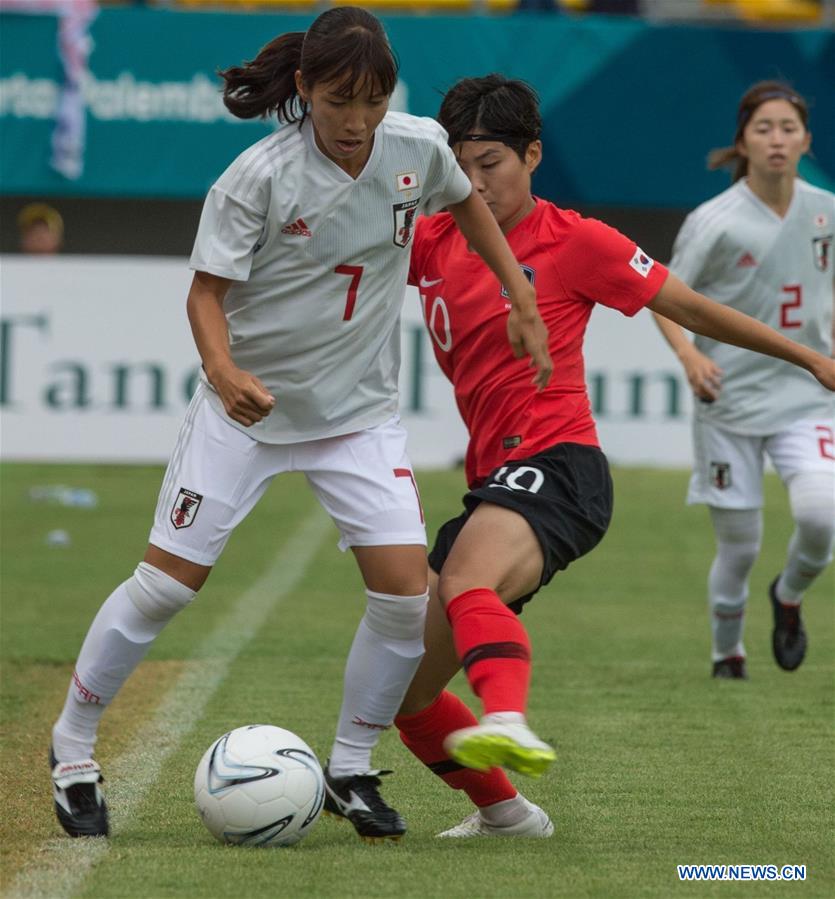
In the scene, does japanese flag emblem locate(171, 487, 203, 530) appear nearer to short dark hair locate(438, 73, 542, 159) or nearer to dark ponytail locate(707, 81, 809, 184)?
short dark hair locate(438, 73, 542, 159)

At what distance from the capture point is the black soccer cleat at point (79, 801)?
4.14m

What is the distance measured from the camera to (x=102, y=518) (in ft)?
38.6

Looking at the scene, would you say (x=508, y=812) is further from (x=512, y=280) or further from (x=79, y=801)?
(x=512, y=280)

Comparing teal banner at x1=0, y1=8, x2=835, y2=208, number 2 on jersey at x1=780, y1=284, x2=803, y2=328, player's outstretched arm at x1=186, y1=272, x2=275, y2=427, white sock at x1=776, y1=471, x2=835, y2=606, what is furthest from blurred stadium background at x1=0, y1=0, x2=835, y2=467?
player's outstretched arm at x1=186, y1=272, x2=275, y2=427

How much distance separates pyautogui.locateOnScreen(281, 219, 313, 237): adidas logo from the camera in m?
4.03

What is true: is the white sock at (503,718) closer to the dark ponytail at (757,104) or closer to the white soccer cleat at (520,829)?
the white soccer cleat at (520,829)

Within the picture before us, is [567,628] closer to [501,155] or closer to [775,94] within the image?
[775,94]

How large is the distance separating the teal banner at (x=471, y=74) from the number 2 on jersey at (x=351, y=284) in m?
13.1

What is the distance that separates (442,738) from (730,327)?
1.26 metres

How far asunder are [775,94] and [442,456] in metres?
6.69

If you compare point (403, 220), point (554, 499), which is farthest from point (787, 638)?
point (403, 220)

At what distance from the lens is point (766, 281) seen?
6789 mm

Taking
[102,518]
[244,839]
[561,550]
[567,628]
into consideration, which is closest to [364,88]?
[561,550]

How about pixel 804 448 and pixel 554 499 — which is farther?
pixel 804 448
